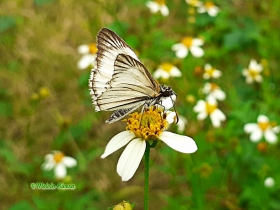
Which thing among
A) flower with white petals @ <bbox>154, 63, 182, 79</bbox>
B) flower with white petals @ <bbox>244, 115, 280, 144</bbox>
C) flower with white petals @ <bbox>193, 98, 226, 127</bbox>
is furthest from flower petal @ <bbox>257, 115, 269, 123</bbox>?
flower with white petals @ <bbox>154, 63, 182, 79</bbox>

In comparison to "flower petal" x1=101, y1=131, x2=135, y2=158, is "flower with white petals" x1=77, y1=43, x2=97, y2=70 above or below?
above

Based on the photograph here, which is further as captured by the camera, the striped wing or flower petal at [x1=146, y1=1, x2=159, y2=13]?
flower petal at [x1=146, y1=1, x2=159, y2=13]

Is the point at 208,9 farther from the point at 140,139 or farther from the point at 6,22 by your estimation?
the point at 140,139

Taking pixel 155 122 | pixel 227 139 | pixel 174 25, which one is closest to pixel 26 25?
pixel 174 25

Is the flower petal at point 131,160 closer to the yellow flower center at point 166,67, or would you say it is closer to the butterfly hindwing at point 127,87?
the butterfly hindwing at point 127,87

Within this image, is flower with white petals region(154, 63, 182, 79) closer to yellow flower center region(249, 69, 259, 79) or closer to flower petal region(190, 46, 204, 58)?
flower petal region(190, 46, 204, 58)

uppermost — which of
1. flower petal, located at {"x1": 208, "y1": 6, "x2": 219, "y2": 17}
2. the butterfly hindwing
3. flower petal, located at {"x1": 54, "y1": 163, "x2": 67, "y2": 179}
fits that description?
flower petal, located at {"x1": 208, "y1": 6, "x2": 219, "y2": 17}

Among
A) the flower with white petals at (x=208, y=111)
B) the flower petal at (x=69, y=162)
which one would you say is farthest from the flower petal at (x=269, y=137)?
the flower petal at (x=69, y=162)
